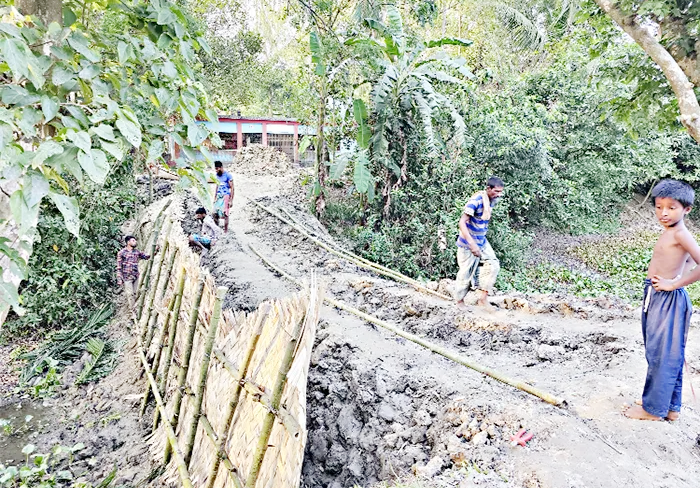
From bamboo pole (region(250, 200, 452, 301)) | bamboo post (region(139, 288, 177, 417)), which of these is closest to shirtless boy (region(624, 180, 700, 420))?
bamboo pole (region(250, 200, 452, 301))

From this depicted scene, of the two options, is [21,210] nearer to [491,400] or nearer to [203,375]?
[203,375]

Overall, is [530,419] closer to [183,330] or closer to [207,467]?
[207,467]

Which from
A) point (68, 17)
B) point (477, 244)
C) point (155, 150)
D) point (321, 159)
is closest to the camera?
point (68, 17)

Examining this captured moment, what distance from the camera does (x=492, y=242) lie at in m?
11.0

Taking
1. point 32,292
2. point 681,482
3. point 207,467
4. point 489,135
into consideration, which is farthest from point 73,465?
point 489,135

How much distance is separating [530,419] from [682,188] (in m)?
1.71

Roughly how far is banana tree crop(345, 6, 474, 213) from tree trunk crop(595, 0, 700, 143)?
16.6 ft

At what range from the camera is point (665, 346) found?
2842mm

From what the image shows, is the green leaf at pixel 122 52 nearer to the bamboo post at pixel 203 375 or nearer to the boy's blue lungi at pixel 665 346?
the bamboo post at pixel 203 375

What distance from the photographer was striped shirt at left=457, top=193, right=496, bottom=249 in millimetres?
5305

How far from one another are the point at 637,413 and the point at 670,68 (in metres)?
3.31

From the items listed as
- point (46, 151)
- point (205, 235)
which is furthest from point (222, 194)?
point (46, 151)

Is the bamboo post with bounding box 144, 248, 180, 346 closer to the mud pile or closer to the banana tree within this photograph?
the banana tree

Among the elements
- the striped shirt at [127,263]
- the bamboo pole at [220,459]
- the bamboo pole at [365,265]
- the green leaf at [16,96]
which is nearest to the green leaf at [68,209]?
the green leaf at [16,96]
